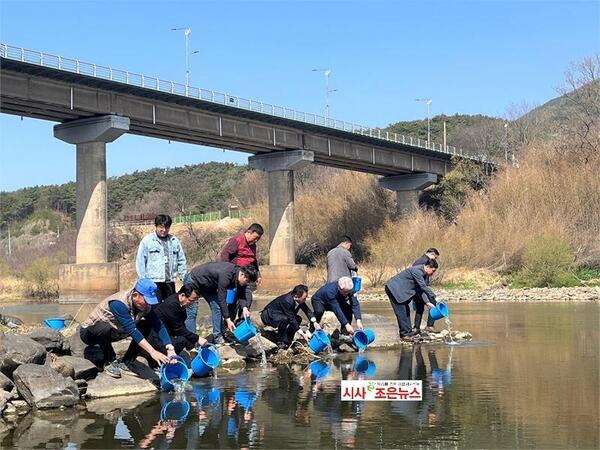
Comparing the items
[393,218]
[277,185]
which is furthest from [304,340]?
[393,218]

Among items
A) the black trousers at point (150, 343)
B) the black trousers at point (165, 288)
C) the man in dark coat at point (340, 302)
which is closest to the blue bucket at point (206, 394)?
the black trousers at point (150, 343)

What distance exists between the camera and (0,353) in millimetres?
11102

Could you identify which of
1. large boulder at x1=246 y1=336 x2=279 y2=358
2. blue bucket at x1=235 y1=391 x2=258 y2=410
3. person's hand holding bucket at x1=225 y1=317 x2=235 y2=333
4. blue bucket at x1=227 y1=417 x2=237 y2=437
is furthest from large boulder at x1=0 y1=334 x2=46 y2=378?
large boulder at x1=246 y1=336 x2=279 y2=358

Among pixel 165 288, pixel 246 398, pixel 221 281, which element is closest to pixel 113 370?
pixel 246 398

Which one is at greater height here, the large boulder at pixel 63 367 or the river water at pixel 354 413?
the large boulder at pixel 63 367

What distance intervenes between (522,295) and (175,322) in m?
30.8

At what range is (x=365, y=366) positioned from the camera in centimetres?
1400

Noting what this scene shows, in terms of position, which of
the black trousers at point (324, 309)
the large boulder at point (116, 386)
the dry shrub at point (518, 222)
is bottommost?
the large boulder at point (116, 386)

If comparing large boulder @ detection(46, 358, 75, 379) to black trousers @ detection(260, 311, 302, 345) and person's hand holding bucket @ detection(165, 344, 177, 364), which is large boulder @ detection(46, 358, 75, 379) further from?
black trousers @ detection(260, 311, 302, 345)

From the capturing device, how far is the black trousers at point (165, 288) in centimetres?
1365

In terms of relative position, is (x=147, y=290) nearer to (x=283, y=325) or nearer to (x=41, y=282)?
(x=283, y=325)

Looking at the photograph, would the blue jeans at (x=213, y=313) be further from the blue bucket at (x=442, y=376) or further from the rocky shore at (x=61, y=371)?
the blue bucket at (x=442, y=376)

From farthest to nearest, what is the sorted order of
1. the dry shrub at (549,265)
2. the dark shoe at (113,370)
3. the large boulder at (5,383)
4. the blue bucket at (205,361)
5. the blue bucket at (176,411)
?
the dry shrub at (549,265) → the blue bucket at (205,361) → the dark shoe at (113,370) → the large boulder at (5,383) → the blue bucket at (176,411)

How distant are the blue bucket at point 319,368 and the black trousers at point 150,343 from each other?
6.60ft
